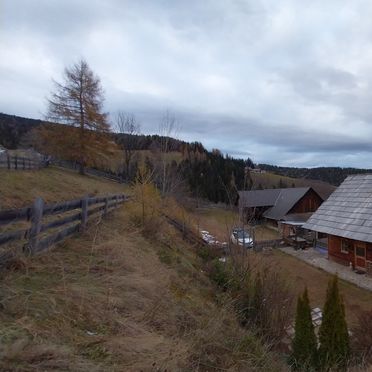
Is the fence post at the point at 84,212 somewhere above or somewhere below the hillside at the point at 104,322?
above

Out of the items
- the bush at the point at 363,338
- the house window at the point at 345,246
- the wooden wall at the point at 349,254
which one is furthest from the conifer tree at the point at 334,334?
the house window at the point at 345,246

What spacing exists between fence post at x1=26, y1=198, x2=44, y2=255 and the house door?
22.0 metres

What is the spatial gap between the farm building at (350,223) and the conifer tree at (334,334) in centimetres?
1260

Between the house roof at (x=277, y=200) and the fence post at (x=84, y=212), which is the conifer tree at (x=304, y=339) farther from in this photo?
the house roof at (x=277, y=200)

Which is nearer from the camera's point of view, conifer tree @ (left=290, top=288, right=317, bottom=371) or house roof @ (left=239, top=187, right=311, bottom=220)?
conifer tree @ (left=290, top=288, right=317, bottom=371)

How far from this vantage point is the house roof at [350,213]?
2335cm

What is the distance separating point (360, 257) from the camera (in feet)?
78.0

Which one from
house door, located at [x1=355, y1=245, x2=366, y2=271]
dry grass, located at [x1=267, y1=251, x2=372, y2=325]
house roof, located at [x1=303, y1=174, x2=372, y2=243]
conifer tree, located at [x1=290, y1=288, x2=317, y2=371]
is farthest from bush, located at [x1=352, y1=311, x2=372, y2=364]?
house door, located at [x1=355, y1=245, x2=366, y2=271]

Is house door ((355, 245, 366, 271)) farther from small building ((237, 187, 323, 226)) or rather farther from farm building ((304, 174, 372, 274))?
small building ((237, 187, 323, 226))

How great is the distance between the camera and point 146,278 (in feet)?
23.7

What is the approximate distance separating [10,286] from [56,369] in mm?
2027

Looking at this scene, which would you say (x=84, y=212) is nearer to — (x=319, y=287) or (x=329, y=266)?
(x=319, y=287)

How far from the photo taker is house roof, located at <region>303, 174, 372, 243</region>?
23.4 meters

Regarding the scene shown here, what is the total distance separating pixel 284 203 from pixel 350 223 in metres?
27.7
